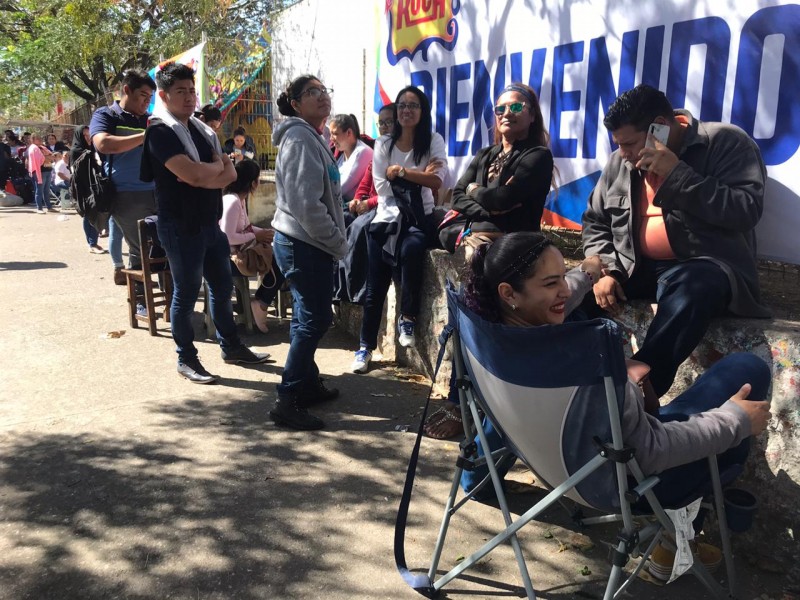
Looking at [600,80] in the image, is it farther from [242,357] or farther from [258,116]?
[258,116]

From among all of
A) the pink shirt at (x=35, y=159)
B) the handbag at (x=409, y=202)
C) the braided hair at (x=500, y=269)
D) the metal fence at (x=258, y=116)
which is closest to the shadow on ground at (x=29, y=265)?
the metal fence at (x=258, y=116)

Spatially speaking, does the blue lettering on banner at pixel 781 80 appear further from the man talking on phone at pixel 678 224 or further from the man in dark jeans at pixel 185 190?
the man in dark jeans at pixel 185 190

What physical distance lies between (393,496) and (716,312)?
66.0 inches

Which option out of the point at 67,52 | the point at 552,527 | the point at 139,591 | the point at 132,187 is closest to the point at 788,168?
the point at 552,527

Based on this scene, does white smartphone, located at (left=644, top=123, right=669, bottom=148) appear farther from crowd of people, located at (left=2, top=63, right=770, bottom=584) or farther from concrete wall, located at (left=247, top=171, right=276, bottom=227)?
concrete wall, located at (left=247, top=171, right=276, bottom=227)

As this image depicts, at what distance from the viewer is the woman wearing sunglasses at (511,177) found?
3855mm

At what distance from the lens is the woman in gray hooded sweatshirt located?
3.70 metres

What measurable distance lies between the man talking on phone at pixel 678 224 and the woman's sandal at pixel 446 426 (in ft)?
3.61

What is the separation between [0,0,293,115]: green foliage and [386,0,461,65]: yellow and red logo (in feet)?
31.8

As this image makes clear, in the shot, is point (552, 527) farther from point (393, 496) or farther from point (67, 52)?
point (67, 52)

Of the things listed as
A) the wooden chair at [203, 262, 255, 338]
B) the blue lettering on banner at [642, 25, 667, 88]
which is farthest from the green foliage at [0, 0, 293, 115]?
the blue lettering on banner at [642, 25, 667, 88]

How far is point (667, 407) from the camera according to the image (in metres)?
2.50

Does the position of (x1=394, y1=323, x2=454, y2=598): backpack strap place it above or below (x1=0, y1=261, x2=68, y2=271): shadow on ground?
below

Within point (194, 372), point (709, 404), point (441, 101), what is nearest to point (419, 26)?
point (441, 101)
